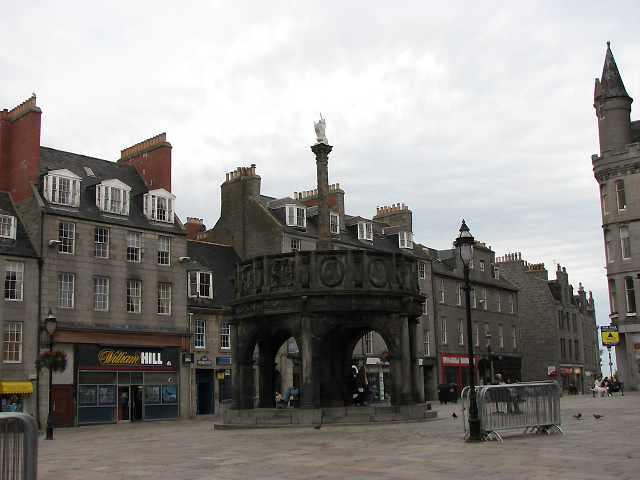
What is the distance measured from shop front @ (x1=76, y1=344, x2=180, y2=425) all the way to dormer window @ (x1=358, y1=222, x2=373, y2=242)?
1909cm

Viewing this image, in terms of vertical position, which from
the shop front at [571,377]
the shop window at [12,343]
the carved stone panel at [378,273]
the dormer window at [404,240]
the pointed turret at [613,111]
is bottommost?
the shop front at [571,377]

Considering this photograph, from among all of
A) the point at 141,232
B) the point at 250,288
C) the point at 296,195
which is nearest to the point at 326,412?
the point at 250,288

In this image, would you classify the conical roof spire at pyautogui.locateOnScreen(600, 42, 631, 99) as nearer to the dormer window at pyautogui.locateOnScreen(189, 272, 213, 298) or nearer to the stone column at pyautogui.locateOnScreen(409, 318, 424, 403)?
the dormer window at pyautogui.locateOnScreen(189, 272, 213, 298)

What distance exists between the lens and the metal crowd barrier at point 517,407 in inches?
703

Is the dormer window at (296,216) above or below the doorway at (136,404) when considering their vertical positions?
above

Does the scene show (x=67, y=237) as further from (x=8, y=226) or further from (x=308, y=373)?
(x=308, y=373)

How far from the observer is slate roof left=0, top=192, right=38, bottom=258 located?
124 ft

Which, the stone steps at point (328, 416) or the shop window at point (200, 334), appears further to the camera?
the shop window at point (200, 334)

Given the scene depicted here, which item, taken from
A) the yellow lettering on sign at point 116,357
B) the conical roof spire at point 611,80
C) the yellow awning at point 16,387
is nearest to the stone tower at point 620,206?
the conical roof spire at point 611,80

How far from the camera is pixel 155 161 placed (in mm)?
47781

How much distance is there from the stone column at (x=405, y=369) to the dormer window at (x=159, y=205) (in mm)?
23158

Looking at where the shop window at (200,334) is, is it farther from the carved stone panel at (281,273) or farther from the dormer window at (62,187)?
the carved stone panel at (281,273)

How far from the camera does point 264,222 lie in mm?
51844

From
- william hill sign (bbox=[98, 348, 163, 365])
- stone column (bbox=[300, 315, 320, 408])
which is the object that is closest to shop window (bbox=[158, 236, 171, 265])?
william hill sign (bbox=[98, 348, 163, 365])
